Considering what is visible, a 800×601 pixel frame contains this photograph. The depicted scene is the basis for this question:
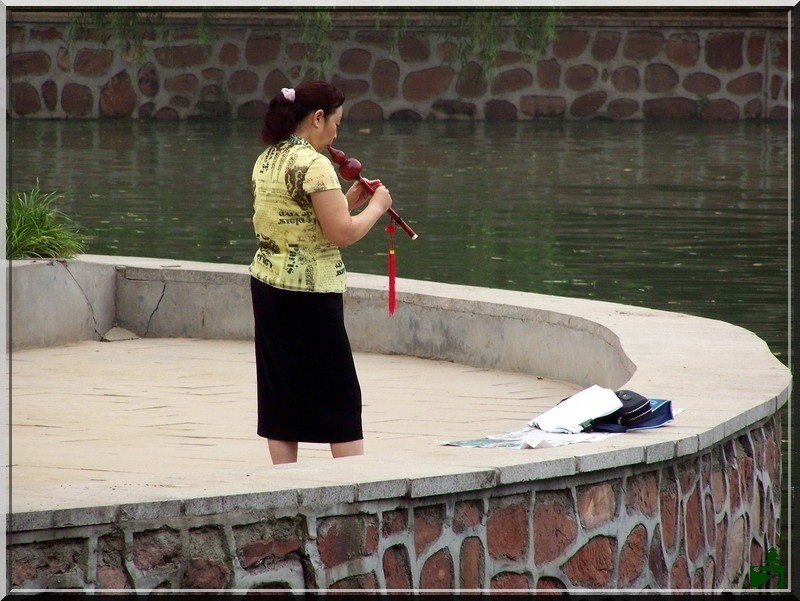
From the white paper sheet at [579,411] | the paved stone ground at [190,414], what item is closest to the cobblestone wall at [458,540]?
the paved stone ground at [190,414]

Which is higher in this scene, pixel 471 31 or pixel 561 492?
pixel 471 31

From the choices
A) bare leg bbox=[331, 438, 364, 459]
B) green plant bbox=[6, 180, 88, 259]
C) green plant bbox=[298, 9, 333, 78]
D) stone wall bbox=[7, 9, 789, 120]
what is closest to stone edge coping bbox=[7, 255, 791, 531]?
bare leg bbox=[331, 438, 364, 459]

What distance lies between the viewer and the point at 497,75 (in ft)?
80.1

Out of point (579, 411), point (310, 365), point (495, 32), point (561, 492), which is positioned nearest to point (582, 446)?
point (561, 492)

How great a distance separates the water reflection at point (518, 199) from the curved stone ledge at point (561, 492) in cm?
223

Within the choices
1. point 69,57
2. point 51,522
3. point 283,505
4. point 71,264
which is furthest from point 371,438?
point 69,57

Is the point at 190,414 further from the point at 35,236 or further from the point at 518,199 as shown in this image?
the point at 518,199

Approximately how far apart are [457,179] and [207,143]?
4.96 m

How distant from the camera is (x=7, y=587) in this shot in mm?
3680

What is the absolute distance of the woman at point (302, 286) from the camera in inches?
195

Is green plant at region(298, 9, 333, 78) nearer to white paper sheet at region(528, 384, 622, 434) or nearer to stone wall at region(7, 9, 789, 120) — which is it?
stone wall at region(7, 9, 789, 120)

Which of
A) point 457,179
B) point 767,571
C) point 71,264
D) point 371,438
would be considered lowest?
point 767,571

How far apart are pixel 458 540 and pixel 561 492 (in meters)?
0.35

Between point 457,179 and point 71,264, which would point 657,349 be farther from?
point 457,179
